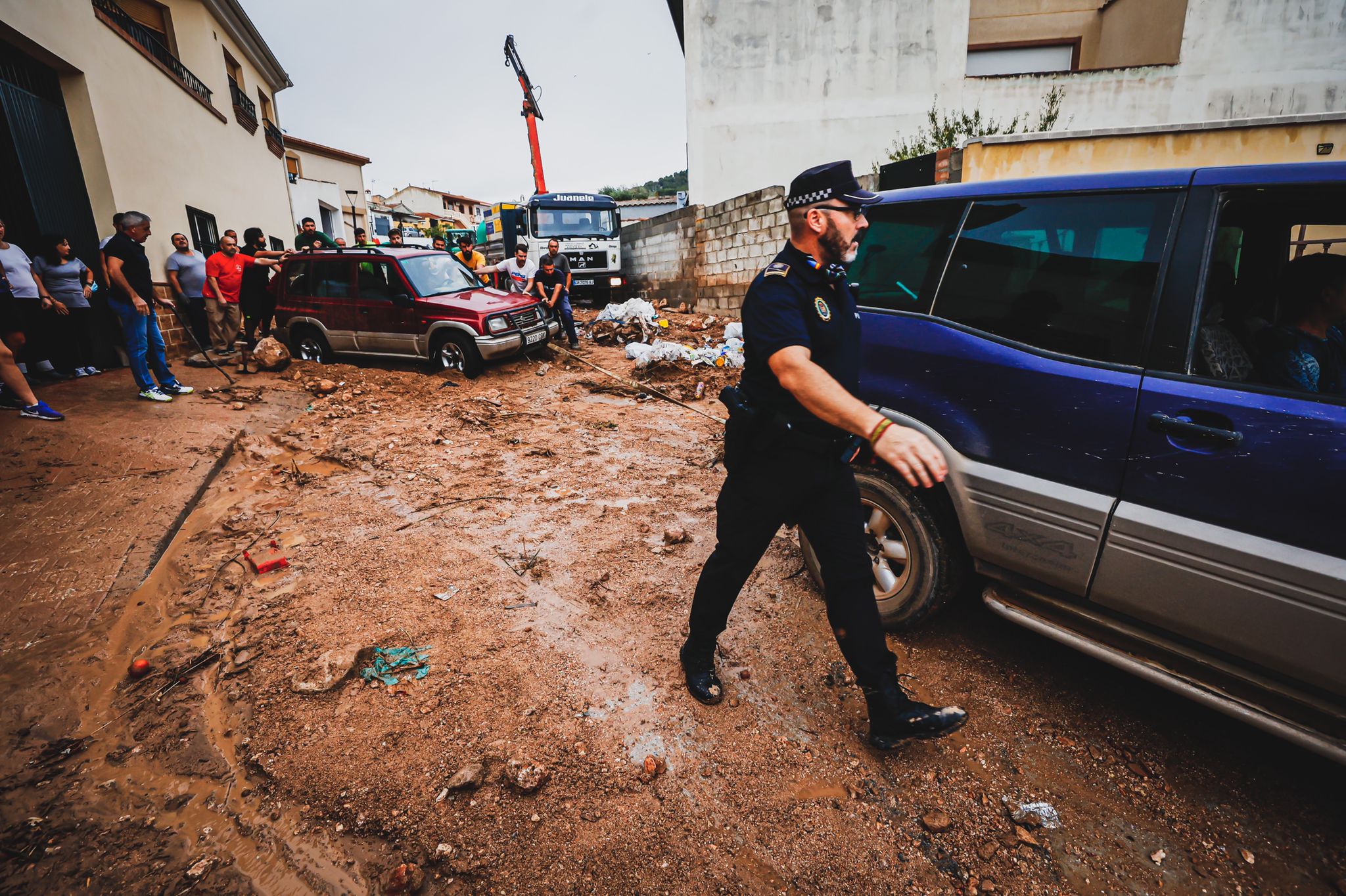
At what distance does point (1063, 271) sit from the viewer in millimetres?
2219

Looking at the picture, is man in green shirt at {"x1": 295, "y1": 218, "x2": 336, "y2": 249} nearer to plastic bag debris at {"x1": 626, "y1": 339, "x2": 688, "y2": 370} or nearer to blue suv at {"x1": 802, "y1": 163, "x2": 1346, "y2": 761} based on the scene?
plastic bag debris at {"x1": 626, "y1": 339, "x2": 688, "y2": 370}

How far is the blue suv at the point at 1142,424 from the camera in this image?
1.68m

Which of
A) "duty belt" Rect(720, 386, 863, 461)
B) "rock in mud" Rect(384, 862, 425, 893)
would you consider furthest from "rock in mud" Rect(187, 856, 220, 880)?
"duty belt" Rect(720, 386, 863, 461)

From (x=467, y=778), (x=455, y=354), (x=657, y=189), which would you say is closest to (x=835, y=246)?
(x=467, y=778)

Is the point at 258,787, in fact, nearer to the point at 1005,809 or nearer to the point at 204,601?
the point at 204,601

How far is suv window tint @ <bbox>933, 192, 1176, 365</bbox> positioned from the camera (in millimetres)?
2037

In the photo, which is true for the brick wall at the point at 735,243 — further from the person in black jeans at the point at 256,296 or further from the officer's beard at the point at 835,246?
the officer's beard at the point at 835,246

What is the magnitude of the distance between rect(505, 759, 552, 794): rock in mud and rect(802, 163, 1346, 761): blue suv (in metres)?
1.62

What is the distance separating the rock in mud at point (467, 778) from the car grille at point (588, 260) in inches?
542

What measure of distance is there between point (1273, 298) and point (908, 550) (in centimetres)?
156

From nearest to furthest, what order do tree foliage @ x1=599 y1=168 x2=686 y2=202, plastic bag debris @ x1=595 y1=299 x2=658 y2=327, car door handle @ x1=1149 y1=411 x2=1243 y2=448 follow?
car door handle @ x1=1149 y1=411 x2=1243 y2=448, plastic bag debris @ x1=595 y1=299 x2=658 y2=327, tree foliage @ x1=599 y1=168 x2=686 y2=202

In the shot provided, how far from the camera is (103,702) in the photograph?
7.98 feet

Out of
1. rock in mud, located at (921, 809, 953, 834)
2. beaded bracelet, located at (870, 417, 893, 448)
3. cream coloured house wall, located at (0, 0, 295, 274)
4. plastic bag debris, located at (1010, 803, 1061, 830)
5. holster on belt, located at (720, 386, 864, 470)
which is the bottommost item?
plastic bag debris, located at (1010, 803, 1061, 830)

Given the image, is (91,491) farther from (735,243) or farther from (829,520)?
(735,243)
